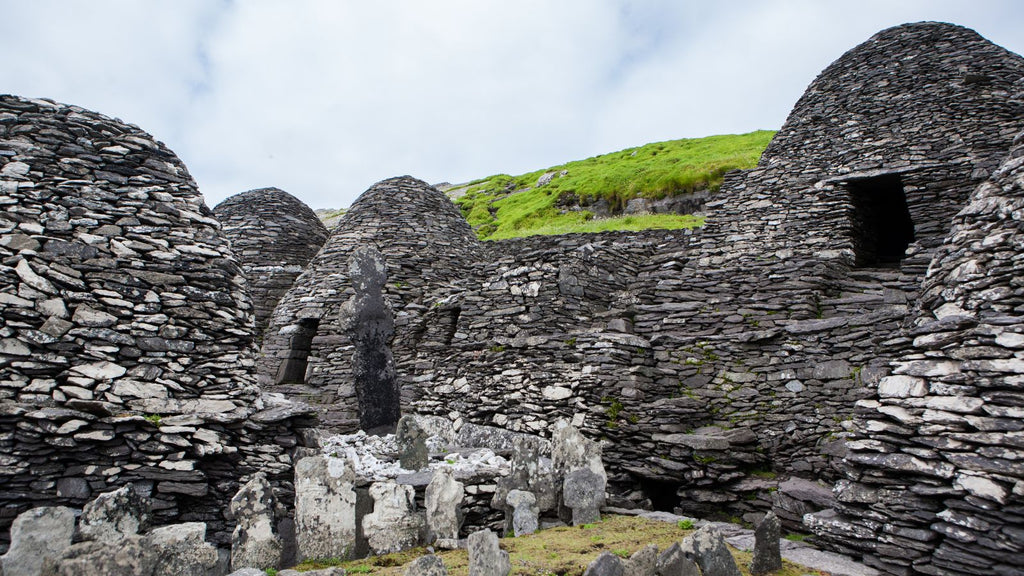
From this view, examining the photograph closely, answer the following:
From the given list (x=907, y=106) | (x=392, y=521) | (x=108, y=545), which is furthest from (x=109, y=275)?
(x=907, y=106)

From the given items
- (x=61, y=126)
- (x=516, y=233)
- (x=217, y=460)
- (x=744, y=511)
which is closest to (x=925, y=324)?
(x=744, y=511)

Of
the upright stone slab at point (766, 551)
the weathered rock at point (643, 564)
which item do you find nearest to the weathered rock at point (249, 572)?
the weathered rock at point (643, 564)

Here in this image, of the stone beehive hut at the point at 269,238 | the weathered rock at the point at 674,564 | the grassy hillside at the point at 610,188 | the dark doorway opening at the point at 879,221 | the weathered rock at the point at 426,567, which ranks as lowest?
the weathered rock at the point at 674,564

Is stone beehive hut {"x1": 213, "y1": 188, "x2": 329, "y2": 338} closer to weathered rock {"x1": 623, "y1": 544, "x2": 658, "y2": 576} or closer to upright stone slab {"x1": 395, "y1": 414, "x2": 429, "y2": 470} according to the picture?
upright stone slab {"x1": 395, "y1": 414, "x2": 429, "y2": 470}

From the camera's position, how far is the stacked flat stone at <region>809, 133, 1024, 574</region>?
4.48 metres

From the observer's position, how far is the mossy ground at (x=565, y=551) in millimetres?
4641

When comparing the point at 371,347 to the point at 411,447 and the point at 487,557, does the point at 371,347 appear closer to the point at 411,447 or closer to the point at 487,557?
the point at 411,447

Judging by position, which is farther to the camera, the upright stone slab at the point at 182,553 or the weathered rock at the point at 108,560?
the upright stone slab at the point at 182,553

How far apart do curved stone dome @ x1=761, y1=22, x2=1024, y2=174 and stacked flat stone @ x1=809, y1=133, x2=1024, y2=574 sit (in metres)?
6.63

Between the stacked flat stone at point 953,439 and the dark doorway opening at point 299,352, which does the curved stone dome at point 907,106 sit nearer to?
the stacked flat stone at point 953,439

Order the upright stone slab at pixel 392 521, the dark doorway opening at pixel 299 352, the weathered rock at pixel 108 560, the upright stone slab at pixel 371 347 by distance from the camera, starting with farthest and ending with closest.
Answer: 1. the dark doorway opening at pixel 299 352
2. the upright stone slab at pixel 371 347
3. the upright stone slab at pixel 392 521
4. the weathered rock at pixel 108 560

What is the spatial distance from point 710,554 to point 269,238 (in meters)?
16.2

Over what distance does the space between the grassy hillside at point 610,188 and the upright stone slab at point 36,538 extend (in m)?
19.0

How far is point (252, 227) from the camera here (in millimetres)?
17469
